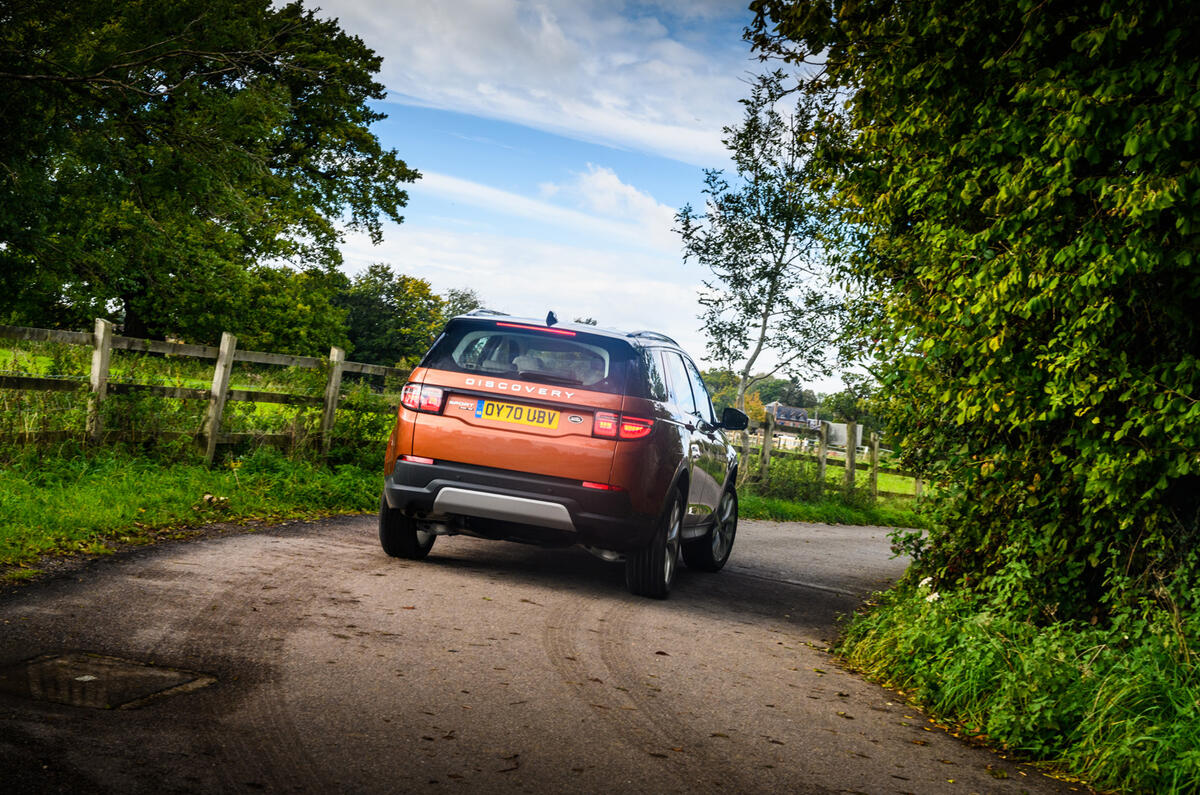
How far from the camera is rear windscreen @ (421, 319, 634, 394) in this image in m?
7.32

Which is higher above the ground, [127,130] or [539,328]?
[127,130]

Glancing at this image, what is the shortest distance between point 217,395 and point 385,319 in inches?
2016

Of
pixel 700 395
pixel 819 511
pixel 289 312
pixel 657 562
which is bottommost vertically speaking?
pixel 819 511

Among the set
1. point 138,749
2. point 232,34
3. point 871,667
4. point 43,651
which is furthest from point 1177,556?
point 232,34

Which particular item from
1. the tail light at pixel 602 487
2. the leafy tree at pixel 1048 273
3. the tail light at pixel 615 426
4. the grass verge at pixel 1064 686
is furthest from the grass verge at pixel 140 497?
the leafy tree at pixel 1048 273

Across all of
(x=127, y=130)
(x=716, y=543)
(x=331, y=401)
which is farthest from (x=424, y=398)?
(x=127, y=130)

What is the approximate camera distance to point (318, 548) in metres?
8.38

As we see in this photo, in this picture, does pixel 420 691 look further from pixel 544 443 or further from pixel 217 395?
pixel 217 395

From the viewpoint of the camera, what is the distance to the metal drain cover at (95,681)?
4090 millimetres

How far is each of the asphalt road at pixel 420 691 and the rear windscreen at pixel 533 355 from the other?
1.60 metres

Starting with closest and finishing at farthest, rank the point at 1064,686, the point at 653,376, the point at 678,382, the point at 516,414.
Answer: the point at 1064,686
the point at 516,414
the point at 653,376
the point at 678,382

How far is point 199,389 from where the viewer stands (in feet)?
37.7

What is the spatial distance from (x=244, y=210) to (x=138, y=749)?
38.0ft

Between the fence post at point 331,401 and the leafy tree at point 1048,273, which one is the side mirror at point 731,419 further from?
the fence post at point 331,401
